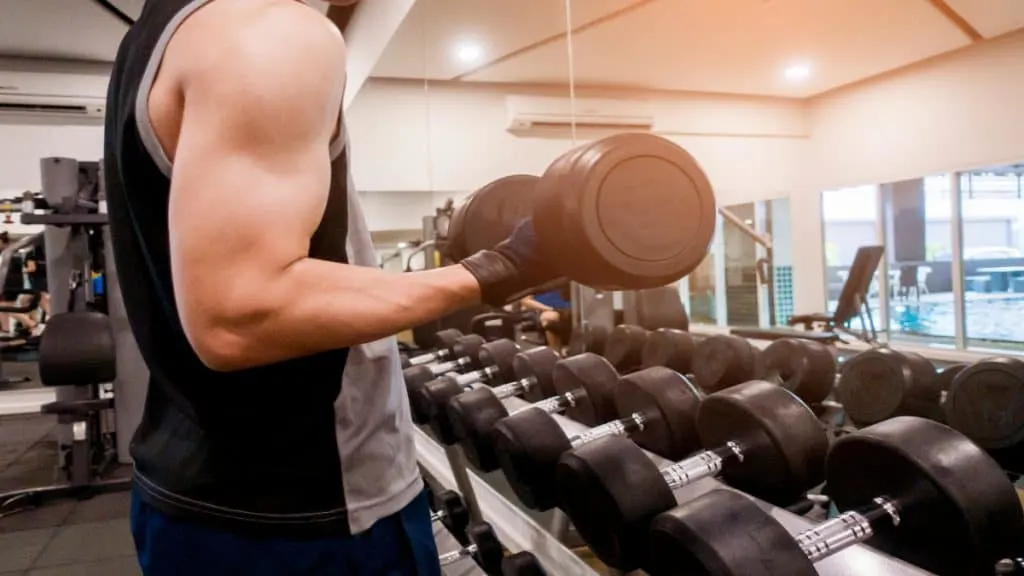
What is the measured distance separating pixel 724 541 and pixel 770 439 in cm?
40

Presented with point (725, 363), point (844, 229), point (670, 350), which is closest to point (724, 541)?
point (725, 363)

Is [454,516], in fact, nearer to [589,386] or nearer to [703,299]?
[589,386]

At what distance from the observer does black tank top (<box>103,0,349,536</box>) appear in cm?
67

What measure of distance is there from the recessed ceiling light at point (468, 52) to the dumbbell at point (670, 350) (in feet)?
7.36

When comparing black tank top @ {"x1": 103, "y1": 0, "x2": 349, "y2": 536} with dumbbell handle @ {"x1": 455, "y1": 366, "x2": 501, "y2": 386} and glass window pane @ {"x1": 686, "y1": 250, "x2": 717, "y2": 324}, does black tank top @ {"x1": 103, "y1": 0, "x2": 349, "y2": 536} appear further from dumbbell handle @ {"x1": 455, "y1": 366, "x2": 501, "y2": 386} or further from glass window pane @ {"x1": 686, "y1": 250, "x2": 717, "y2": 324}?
→ glass window pane @ {"x1": 686, "y1": 250, "x2": 717, "y2": 324}

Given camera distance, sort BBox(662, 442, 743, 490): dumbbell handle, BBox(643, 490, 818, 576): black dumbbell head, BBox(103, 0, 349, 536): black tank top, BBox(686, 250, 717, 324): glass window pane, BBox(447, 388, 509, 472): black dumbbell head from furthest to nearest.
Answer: BBox(686, 250, 717, 324): glass window pane → BBox(447, 388, 509, 472): black dumbbell head → BBox(662, 442, 743, 490): dumbbell handle → BBox(643, 490, 818, 576): black dumbbell head → BBox(103, 0, 349, 536): black tank top

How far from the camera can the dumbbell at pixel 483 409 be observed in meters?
1.75

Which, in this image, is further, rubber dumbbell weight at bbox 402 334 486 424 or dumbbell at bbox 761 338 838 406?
rubber dumbbell weight at bbox 402 334 486 424

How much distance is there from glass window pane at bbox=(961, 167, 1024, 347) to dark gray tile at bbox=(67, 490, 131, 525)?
413 centimetres

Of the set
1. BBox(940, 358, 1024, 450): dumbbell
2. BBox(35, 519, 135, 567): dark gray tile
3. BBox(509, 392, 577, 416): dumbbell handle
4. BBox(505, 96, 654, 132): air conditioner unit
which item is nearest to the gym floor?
BBox(35, 519, 135, 567): dark gray tile

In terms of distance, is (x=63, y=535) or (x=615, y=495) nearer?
(x=615, y=495)

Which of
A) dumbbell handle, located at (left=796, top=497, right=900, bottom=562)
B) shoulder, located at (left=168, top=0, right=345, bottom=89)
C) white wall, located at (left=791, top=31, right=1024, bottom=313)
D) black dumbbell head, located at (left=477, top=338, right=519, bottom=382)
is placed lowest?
dumbbell handle, located at (left=796, top=497, right=900, bottom=562)

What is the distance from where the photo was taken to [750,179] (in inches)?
177

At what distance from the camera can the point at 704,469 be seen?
4.32 ft
